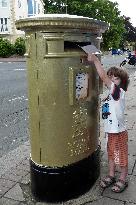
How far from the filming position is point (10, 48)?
1337 inches

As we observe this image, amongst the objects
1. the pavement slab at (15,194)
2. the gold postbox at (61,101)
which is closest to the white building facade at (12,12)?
the pavement slab at (15,194)

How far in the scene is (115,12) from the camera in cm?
6334

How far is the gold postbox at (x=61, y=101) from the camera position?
285 centimetres

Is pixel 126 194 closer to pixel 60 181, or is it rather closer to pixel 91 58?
pixel 60 181

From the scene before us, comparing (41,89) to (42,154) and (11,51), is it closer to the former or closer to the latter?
(42,154)

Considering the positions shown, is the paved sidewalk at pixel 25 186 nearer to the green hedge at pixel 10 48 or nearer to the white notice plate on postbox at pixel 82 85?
the white notice plate on postbox at pixel 82 85

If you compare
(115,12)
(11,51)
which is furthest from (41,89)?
(115,12)

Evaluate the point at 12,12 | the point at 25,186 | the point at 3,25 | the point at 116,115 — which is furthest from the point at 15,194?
the point at 3,25

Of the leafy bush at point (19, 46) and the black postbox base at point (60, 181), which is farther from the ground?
the leafy bush at point (19, 46)

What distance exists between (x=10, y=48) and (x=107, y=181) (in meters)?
31.8

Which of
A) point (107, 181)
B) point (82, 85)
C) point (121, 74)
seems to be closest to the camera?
point (82, 85)

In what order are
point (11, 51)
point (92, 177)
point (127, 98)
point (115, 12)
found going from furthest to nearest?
point (115, 12), point (11, 51), point (127, 98), point (92, 177)

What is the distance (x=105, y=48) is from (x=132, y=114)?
6174 centimetres

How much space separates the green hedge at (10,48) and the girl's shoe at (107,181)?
30.6 meters
